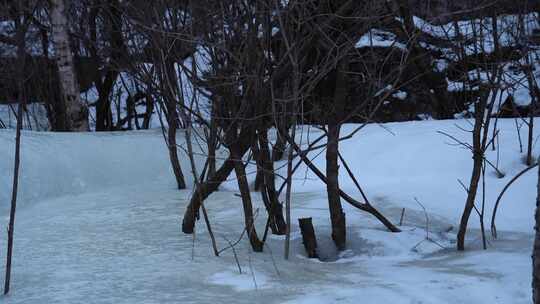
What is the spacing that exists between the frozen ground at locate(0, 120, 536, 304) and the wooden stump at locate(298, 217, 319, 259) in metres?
0.10

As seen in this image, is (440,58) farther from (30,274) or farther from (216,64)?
(30,274)

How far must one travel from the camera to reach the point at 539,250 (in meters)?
2.14

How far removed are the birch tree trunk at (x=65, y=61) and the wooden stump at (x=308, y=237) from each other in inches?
243

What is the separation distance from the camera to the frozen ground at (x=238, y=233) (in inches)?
129

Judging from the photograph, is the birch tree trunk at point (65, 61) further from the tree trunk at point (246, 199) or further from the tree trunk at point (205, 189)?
the tree trunk at point (246, 199)

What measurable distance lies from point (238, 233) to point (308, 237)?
62 centimetres

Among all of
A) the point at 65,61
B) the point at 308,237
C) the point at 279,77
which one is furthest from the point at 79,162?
the point at 279,77

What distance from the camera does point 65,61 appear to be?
9.65m

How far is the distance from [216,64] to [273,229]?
4.38ft

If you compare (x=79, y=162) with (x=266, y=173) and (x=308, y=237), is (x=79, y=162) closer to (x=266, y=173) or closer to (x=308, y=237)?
(x=266, y=173)

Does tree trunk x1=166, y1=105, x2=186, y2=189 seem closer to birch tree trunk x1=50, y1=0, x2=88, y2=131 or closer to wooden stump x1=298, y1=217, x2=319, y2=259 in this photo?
birch tree trunk x1=50, y1=0, x2=88, y2=131

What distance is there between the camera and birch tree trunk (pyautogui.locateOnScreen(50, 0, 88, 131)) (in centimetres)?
951

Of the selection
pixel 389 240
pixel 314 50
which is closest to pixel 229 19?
pixel 314 50

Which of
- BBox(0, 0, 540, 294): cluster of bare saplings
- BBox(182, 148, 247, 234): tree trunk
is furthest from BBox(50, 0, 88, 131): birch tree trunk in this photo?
BBox(182, 148, 247, 234): tree trunk
